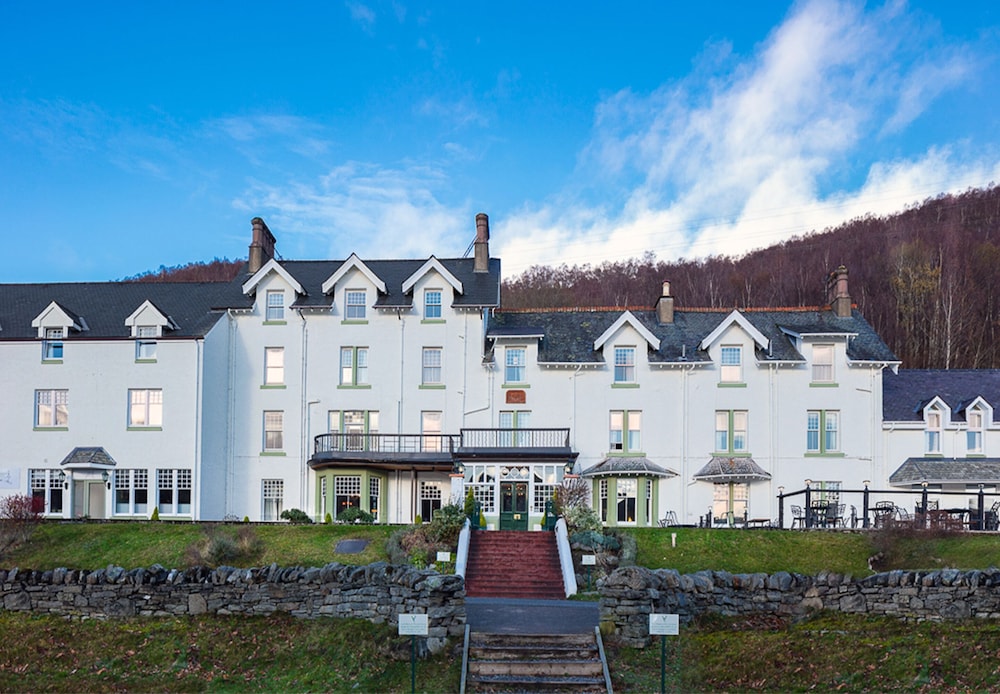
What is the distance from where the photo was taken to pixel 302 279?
44188mm

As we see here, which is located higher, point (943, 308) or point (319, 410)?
point (943, 308)

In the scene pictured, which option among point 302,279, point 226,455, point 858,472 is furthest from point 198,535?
point 858,472

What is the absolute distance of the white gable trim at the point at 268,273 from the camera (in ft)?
136

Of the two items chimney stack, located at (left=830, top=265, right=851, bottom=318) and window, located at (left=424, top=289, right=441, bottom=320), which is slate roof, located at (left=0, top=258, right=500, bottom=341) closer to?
window, located at (left=424, top=289, right=441, bottom=320)

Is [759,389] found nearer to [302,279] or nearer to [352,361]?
[352,361]

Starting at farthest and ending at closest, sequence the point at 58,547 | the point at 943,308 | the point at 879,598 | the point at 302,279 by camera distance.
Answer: the point at 943,308 → the point at 302,279 → the point at 58,547 → the point at 879,598

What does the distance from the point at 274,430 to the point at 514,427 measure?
10.4 m

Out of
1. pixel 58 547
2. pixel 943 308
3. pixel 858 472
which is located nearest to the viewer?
pixel 58 547

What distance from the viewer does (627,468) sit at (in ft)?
128

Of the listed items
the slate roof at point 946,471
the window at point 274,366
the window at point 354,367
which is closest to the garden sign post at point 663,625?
the slate roof at point 946,471

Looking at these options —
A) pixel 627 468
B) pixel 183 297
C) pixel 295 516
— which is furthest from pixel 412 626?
pixel 183 297

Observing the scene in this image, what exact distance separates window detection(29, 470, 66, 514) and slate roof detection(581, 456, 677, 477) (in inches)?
857

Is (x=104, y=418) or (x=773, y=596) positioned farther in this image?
(x=104, y=418)

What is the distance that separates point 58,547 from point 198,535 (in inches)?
172
